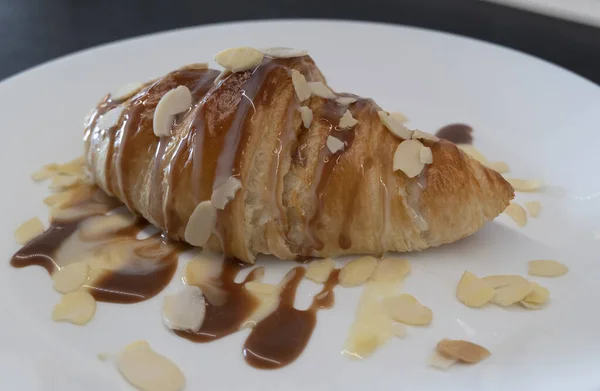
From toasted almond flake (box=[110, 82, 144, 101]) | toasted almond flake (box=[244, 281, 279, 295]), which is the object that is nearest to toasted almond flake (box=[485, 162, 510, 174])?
toasted almond flake (box=[244, 281, 279, 295])

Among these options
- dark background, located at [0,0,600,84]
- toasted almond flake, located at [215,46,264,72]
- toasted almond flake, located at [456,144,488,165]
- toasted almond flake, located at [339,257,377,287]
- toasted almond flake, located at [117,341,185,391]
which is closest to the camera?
toasted almond flake, located at [117,341,185,391]

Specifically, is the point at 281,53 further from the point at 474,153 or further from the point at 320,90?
the point at 474,153

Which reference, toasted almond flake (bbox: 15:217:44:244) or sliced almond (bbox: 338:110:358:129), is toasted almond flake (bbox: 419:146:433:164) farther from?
toasted almond flake (bbox: 15:217:44:244)

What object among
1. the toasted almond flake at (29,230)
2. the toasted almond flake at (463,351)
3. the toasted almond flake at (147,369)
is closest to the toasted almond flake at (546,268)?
the toasted almond flake at (463,351)

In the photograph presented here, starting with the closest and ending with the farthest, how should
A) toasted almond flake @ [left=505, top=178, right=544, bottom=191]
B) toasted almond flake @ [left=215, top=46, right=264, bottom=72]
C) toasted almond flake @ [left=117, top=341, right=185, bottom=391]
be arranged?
1. toasted almond flake @ [left=117, top=341, right=185, bottom=391]
2. toasted almond flake @ [left=215, top=46, right=264, bottom=72]
3. toasted almond flake @ [left=505, top=178, right=544, bottom=191]

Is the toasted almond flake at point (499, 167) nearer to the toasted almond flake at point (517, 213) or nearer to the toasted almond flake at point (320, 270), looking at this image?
the toasted almond flake at point (517, 213)

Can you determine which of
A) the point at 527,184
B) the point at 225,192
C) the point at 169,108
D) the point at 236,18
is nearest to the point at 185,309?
the point at 225,192
